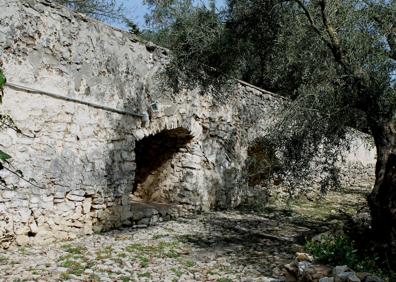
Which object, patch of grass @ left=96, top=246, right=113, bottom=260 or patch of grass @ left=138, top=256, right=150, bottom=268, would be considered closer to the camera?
patch of grass @ left=138, top=256, right=150, bottom=268

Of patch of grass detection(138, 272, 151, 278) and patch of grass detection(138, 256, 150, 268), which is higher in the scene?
patch of grass detection(138, 256, 150, 268)

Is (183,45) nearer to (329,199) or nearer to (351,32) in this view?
(351,32)

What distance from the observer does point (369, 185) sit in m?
15.3

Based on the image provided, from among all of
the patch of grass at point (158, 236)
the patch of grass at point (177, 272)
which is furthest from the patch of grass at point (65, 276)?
the patch of grass at point (158, 236)

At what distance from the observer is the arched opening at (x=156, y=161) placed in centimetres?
884

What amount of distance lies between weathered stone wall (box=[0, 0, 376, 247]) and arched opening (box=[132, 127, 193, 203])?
27mm

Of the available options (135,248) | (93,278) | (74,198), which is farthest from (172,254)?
(74,198)

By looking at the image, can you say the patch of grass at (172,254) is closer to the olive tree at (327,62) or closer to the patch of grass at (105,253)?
the patch of grass at (105,253)

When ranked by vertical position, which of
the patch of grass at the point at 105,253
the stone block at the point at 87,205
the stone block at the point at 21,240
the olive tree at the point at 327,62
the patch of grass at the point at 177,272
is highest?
the olive tree at the point at 327,62

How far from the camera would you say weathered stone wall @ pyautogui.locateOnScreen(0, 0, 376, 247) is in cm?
553

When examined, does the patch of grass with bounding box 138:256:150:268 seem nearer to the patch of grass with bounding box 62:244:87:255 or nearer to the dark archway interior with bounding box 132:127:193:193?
the patch of grass with bounding box 62:244:87:255


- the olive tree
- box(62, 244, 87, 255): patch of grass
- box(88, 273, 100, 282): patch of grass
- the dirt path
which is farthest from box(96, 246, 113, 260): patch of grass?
the olive tree

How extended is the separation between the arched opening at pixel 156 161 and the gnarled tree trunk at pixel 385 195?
4.25 metres

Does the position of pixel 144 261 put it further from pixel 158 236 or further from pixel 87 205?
pixel 87 205
